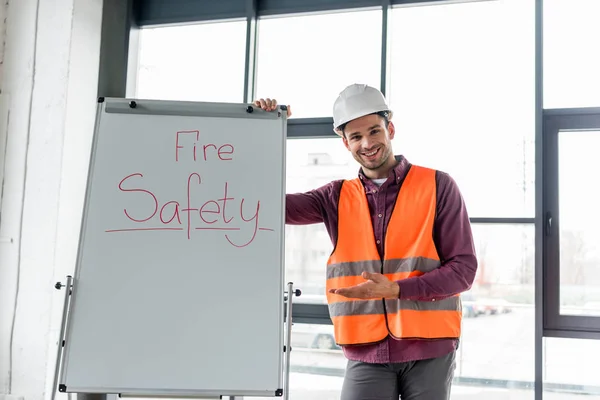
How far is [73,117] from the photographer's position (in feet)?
9.48

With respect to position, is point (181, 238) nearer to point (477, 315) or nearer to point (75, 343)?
point (75, 343)

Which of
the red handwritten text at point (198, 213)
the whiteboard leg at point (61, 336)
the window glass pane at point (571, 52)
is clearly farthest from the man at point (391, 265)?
the window glass pane at point (571, 52)

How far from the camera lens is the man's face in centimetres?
A: 192

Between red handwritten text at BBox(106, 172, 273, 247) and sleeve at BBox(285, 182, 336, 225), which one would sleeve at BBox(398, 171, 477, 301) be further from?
red handwritten text at BBox(106, 172, 273, 247)

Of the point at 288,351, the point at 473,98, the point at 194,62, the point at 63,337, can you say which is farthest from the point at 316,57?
the point at 63,337

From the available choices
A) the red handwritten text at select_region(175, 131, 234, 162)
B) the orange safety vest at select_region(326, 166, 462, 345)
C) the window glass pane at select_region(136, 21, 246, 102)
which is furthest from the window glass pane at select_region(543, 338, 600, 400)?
the window glass pane at select_region(136, 21, 246, 102)

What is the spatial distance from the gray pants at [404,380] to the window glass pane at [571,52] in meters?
1.52

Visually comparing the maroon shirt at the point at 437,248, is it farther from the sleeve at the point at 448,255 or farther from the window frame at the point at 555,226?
the window frame at the point at 555,226

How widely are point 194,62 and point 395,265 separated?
6.08 ft

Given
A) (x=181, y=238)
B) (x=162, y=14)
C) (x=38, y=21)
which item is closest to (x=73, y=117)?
(x=38, y=21)

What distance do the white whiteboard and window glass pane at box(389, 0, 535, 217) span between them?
1.10m

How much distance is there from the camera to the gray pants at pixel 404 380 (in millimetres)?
1739

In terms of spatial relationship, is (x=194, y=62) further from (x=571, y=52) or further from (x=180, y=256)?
(x=571, y=52)

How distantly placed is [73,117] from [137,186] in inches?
48.9
